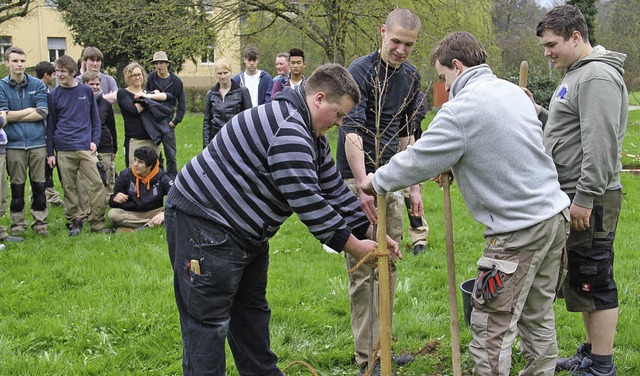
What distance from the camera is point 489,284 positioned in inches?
135

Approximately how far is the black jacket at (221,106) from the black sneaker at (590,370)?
6214 millimetres

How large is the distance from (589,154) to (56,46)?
46.5m

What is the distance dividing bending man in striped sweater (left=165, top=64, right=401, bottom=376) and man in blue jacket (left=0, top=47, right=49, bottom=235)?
5335mm

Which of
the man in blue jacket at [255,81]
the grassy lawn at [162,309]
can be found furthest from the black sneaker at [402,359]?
the man in blue jacket at [255,81]

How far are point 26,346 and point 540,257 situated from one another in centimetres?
380

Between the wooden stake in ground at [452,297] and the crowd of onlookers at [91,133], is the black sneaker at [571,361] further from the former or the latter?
the crowd of onlookers at [91,133]

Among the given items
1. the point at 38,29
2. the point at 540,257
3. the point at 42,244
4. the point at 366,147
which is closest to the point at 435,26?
the point at 42,244

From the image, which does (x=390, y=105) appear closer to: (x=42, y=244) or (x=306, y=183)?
(x=306, y=183)

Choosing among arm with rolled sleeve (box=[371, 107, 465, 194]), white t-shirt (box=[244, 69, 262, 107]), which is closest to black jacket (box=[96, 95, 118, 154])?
white t-shirt (box=[244, 69, 262, 107])

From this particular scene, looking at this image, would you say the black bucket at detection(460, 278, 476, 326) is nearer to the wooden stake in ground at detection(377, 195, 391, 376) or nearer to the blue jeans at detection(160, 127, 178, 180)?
the wooden stake in ground at detection(377, 195, 391, 376)

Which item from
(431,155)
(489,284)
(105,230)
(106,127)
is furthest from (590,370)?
(106,127)

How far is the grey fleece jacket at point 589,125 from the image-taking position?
3.94 metres

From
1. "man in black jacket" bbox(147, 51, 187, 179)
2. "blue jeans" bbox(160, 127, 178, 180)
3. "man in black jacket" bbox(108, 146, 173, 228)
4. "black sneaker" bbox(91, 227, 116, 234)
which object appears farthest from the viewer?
"man in black jacket" bbox(147, 51, 187, 179)

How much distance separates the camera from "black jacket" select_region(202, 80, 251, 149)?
9.50 meters
